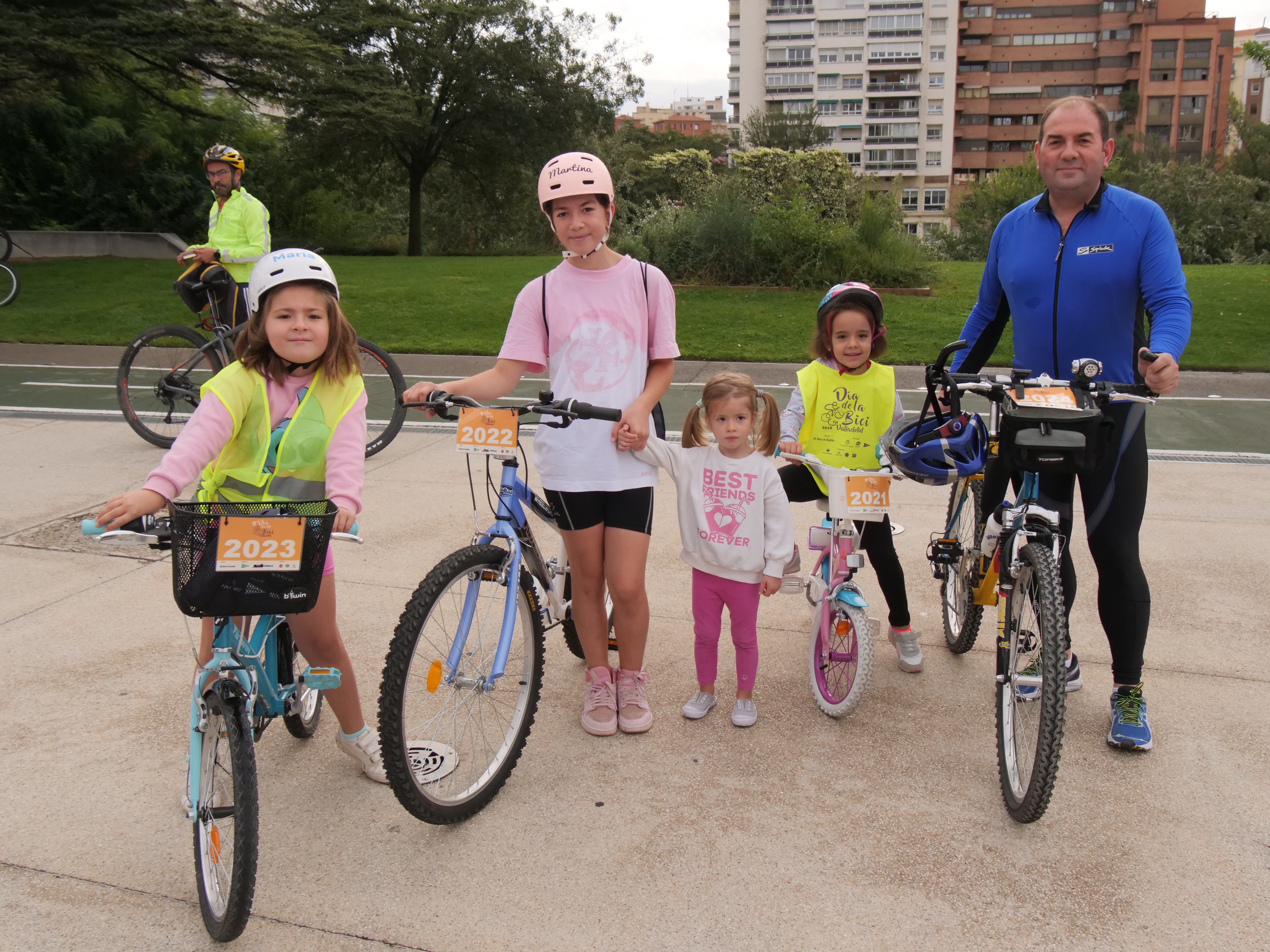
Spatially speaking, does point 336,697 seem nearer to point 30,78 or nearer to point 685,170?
point 30,78

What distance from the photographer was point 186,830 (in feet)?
9.61

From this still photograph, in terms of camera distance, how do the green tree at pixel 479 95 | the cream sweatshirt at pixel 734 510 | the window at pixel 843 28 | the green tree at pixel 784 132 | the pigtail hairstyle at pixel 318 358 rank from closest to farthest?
the pigtail hairstyle at pixel 318 358
the cream sweatshirt at pixel 734 510
the green tree at pixel 479 95
the green tree at pixel 784 132
the window at pixel 843 28

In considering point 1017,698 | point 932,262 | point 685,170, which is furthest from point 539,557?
point 685,170

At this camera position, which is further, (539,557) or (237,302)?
(237,302)

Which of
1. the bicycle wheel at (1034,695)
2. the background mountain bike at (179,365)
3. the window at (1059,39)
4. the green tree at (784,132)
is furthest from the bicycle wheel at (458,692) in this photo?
the window at (1059,39)

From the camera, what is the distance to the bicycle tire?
14.4m

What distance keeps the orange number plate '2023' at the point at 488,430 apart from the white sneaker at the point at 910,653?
192 centimetres

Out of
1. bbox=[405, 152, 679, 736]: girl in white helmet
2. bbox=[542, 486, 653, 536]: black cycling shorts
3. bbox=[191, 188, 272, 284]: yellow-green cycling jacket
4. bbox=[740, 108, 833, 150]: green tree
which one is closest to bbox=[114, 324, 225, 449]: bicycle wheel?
bbox=[191, 188, 272, 284]: yellow-green cycling jacket

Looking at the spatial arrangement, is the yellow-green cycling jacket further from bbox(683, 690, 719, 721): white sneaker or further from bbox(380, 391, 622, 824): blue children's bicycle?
bbox(683, 690, 719, 721): white sneaker

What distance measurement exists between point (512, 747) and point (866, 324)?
1938 mm

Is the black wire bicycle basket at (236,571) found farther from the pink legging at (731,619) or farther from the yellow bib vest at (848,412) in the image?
the yellow bib vest at (848,412)

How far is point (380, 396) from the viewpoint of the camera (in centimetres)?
916

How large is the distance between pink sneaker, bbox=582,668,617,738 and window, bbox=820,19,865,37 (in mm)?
99052

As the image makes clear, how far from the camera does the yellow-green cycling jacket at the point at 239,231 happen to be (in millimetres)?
7145
